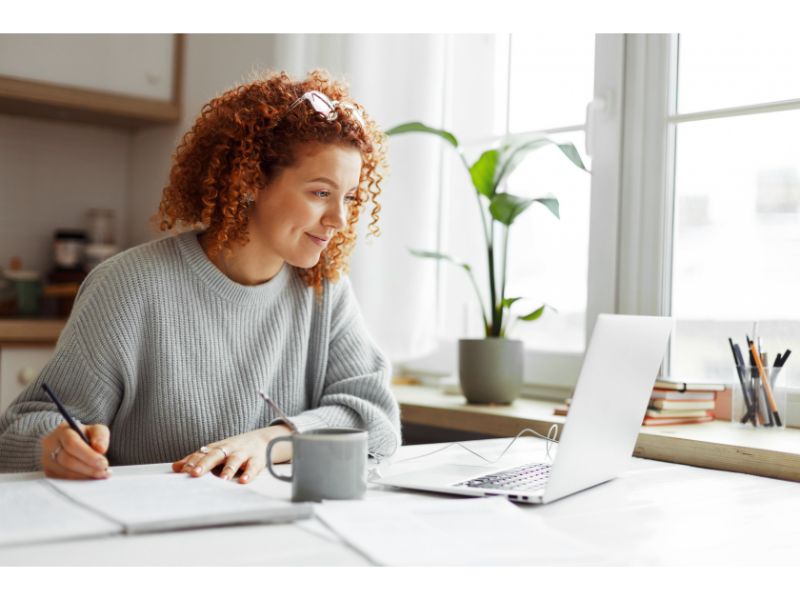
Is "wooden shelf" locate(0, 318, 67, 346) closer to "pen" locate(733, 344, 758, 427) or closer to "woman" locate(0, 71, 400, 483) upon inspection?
"woman" locate(0, 71, 400, 483)

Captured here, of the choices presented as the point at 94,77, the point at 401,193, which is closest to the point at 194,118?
the point at 401,193

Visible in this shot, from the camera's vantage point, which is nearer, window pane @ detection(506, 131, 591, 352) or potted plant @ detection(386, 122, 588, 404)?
potted plant @ detection(386, 122, 588, 404)

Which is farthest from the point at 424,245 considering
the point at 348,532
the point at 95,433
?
the point at 348,532

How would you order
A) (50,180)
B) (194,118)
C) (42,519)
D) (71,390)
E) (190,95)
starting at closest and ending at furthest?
(42,519) < (71,390) < (194,118) < (190,95) < (50,180)

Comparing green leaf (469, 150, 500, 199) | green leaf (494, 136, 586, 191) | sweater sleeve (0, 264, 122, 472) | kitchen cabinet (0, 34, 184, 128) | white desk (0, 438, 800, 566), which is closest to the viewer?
white desk (0, 438, 800, 566)

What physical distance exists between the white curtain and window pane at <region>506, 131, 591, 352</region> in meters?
0.23

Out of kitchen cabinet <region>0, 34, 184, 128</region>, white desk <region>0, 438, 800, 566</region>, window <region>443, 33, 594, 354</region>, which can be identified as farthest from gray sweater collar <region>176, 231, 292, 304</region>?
kitchen cabinet <region>0, 34, 184, 128</region>

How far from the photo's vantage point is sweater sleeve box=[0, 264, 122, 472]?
4.32ft

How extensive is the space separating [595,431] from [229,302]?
68 centimetres

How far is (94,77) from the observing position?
113 inches

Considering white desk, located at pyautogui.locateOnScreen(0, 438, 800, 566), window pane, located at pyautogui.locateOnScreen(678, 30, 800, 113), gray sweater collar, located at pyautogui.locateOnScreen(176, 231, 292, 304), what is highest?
window pane, located at pyautogui.locateOnScreen(678, 30, 800, 113)

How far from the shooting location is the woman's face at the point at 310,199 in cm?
147

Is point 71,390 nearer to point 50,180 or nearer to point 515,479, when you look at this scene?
point 515,479

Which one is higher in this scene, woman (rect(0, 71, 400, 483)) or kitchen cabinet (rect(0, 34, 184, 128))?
kitchen cabinet (rect(0, 34, 184, 128))
